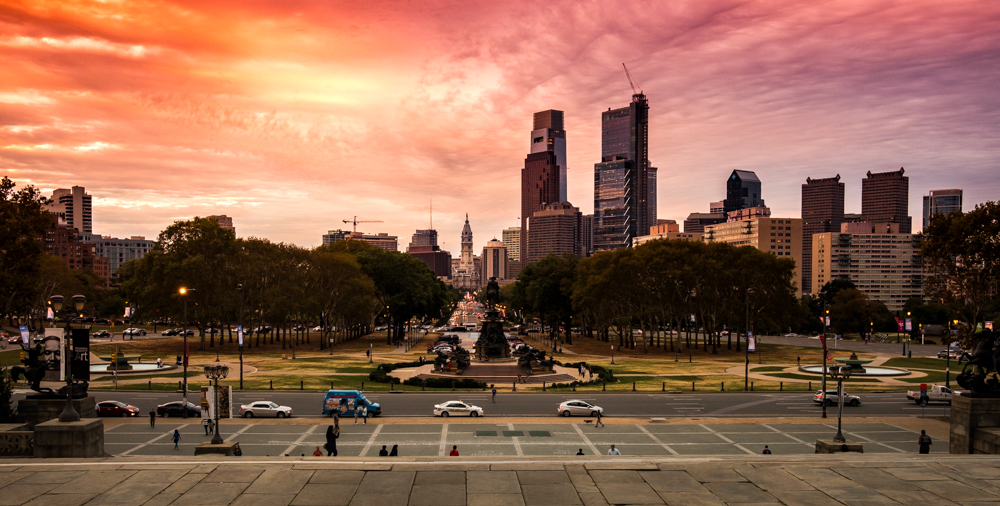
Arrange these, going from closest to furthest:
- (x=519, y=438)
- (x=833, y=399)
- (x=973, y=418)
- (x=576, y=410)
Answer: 1. (x=973, y=418)
2. (x=519, y=438)
3. (x=576, y=410)
4. (x=833, y=399)

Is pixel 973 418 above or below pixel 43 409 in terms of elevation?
below

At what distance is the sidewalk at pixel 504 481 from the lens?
50.3ft

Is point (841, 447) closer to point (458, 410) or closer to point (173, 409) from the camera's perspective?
point (458, 410)

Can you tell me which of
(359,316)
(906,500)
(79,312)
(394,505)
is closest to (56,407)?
(79,312)

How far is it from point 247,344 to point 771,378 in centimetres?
7828

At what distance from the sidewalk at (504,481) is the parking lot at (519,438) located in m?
13.3

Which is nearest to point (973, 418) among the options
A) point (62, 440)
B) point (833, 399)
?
point (833, 399)

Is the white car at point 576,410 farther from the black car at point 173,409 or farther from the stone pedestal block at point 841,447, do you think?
the black car at point 173,409

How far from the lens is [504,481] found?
1664cm

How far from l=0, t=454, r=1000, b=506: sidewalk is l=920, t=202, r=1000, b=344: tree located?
4503 centimetres

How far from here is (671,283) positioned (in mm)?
95438

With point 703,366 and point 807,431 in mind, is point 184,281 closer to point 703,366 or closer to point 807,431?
point 703,366

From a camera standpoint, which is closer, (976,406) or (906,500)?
(906,500)

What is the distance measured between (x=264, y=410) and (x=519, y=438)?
17.2m
